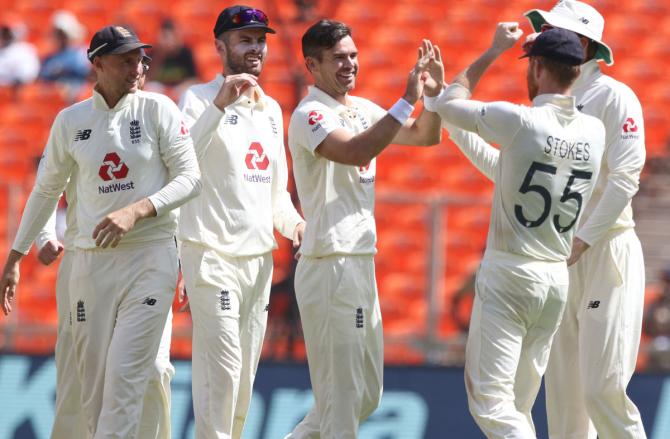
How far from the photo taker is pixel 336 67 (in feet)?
20.5

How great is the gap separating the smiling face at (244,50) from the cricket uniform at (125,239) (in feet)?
2.34

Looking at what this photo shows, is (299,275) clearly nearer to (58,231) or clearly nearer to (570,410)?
(570,410)

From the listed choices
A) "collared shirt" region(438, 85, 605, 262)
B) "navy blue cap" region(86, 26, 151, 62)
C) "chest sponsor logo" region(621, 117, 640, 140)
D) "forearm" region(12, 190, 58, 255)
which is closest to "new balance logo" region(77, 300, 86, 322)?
"forearm" region(12, 190, 58, 255)

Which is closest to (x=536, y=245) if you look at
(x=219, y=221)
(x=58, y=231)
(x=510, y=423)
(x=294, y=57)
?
(x=510, y=423)

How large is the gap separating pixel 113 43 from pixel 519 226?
6.81 feet

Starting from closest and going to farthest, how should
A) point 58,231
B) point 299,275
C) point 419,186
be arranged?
point 299,275 < point 58,231 < point 419,186

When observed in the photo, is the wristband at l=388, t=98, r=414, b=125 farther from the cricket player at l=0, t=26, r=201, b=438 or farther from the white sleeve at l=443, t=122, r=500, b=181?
the cricket player at l=0, t=26, r=201, b=438

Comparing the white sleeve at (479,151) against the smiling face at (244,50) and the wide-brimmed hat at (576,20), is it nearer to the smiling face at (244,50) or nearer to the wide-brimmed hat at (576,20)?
the wide-brimmed hat at (576,20)

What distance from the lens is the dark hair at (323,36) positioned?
20.4 ft

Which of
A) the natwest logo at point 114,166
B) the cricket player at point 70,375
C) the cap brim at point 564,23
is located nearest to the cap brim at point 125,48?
the cricket player at point 70,375

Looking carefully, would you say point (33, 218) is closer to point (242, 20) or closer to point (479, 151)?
point (242, 20)

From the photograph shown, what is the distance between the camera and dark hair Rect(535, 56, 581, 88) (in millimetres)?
5906

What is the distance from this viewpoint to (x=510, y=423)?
5820 millimetres

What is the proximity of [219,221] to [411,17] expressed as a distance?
6.44m
